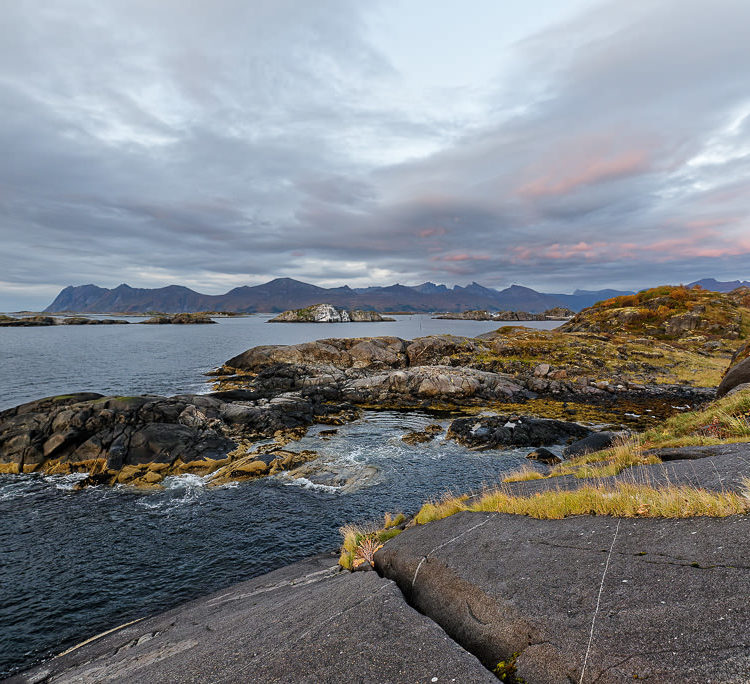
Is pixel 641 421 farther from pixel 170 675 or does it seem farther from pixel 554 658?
pixel 170 675

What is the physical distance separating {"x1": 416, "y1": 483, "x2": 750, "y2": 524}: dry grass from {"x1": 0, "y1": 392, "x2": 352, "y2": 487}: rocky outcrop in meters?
19.7

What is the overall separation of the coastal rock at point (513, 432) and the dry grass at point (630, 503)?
21.2 m

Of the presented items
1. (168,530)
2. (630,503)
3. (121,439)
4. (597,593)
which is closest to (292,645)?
(597,593)

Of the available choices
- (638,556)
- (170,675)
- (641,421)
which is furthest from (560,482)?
(641,421)

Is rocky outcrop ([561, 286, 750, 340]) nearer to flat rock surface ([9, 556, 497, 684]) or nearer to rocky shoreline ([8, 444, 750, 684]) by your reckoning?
rocky shoreline ([8, 444, 750, 684])

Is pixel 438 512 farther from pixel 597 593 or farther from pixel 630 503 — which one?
pixel 597 593

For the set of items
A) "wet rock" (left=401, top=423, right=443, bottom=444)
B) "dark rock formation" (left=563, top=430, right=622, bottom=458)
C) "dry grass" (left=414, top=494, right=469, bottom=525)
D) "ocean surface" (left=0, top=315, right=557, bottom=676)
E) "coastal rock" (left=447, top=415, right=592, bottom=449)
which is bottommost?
"ocean surface" (left=0, top=315, right=557, bottom=676)

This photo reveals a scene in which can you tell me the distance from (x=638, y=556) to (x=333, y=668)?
17.7 ft

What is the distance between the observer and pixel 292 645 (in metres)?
6.46

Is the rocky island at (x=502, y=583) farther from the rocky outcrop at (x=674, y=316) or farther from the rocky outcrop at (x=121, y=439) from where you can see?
the rocky outcrop at (x=674, y=316)

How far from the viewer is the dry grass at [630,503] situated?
714 cm

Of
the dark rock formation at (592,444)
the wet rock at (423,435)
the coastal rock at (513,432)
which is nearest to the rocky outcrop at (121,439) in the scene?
the wet rock at (423,435)

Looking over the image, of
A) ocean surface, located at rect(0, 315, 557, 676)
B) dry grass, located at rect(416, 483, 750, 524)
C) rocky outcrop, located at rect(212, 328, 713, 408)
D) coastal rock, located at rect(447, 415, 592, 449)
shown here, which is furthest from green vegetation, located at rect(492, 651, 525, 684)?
rocky outcrop, located at rect(212, 328, 713, 408)

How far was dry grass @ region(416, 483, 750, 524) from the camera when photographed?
23.4 feet
